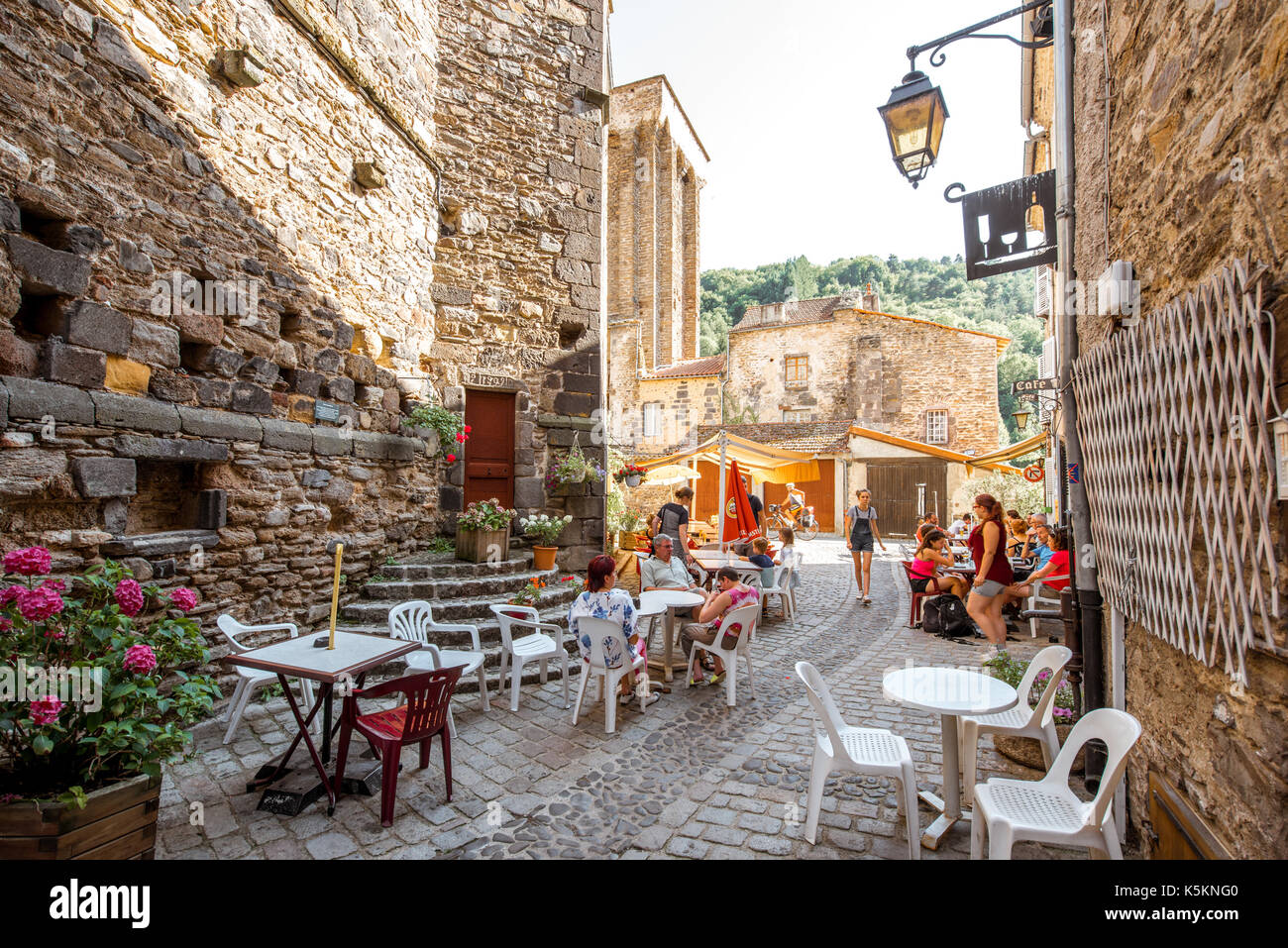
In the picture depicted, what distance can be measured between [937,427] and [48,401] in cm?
2147

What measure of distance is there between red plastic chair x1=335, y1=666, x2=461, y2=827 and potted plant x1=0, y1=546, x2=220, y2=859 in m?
0.83

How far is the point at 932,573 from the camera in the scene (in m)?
6.99

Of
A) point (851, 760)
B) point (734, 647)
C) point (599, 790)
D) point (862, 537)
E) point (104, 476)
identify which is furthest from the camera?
point (862, 537)

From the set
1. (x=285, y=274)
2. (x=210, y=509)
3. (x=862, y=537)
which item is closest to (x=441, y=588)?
(x=210, y=509)

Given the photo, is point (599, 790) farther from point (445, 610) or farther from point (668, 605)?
point (445, 610)

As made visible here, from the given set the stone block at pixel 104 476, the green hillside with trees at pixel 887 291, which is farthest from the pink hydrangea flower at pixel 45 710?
the green hillside with trees at pixel 887 291

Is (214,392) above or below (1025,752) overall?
above

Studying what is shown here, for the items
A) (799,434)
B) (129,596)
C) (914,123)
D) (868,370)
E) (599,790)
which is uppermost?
(868,370)

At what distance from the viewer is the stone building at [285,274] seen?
3473mm

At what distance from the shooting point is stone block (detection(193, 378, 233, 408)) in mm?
4352

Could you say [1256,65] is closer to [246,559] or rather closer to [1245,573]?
[1245,573]

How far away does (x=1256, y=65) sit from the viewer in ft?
5.62
